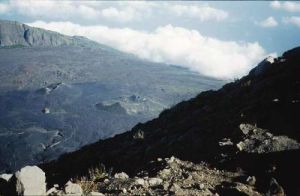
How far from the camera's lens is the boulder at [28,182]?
9.38m

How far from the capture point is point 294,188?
12.3 metres

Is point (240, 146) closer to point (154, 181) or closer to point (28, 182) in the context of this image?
point (154, 181)

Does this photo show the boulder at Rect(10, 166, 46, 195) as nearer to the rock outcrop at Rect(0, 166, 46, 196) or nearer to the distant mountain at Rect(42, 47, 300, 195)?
the rock outcrop at Rect(0, 166, 46, 196)

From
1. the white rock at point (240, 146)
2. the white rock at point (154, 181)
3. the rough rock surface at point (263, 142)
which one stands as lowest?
the white rock at point (154, 181)

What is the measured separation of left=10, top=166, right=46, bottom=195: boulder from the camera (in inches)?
369

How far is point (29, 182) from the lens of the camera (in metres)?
9.48

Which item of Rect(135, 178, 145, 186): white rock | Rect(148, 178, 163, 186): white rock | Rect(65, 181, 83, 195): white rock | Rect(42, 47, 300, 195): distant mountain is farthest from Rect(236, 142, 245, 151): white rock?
Rect(65, 181, 83, 195): white rock

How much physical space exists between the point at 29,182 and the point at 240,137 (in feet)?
28.1

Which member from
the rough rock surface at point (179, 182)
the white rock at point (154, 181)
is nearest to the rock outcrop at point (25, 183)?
the rough rock surface at point (179, 182)

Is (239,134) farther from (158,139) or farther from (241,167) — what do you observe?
(158,139)

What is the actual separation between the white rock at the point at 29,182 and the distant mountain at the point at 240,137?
208 inches

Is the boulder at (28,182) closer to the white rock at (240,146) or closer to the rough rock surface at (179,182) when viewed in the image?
the rough rock surface at (179,182)

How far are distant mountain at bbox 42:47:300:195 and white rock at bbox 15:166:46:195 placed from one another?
5281mm

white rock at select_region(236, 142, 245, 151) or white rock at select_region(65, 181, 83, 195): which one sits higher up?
white rock at select_region(236, 142, 245, 151)
